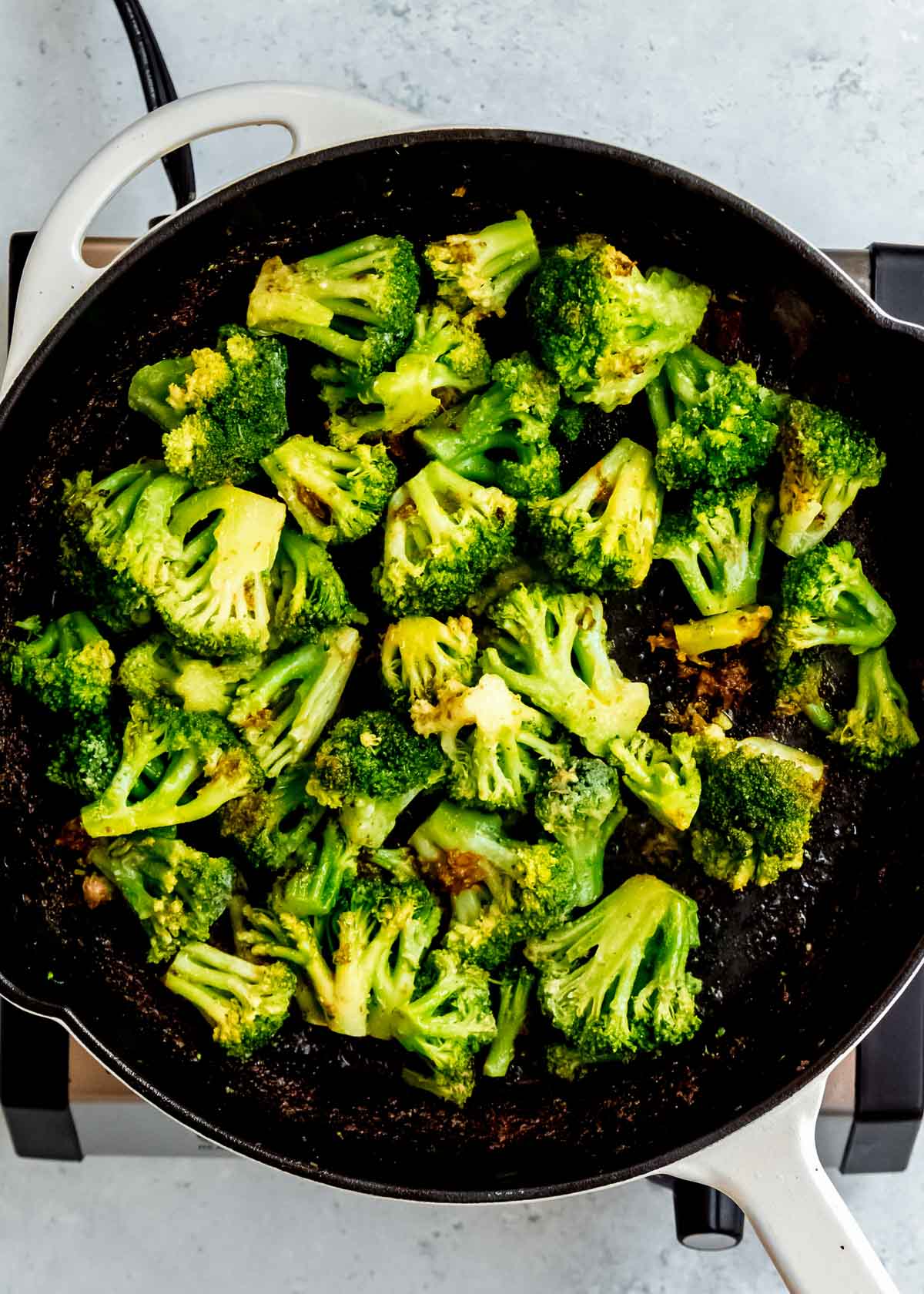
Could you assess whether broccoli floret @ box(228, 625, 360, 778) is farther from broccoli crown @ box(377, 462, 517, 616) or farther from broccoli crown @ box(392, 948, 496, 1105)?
broccoli crown @ box(392, 948, 496, 1105)

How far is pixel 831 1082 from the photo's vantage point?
70.7 inches

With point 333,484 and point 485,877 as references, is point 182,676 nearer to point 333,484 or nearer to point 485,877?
point 333,484

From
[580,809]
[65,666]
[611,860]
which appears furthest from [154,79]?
[611,860]

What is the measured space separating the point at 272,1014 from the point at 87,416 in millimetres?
902

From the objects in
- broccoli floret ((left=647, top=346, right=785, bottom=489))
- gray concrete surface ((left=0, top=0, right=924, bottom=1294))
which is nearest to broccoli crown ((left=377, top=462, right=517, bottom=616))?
broccoli floret ((left=647, top=346, right=785, bottom=489))

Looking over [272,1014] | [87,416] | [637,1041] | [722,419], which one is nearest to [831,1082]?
[637,1041]

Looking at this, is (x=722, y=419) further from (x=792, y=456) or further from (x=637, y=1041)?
(x=637, y=1041)

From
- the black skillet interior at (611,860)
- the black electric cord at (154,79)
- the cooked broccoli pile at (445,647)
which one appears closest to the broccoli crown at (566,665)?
the cooked broccoli pile at (445,647)

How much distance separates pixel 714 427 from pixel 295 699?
0.72 meters

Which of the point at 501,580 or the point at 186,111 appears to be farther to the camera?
the point at 501,580

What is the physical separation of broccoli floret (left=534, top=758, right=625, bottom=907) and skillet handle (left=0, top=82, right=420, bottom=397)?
0.90 meters

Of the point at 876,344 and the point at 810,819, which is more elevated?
the point at 876,344

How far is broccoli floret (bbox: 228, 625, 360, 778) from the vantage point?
5.84 feet

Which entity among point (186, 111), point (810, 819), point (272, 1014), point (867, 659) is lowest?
point (272, 1014)
